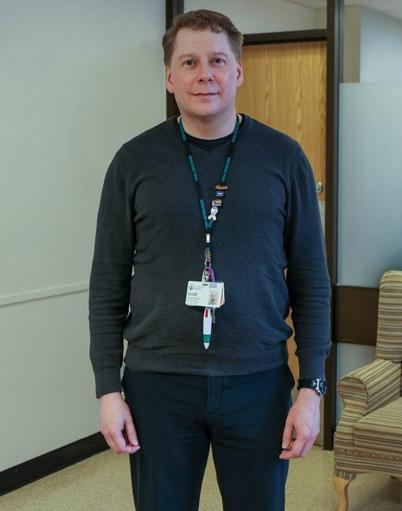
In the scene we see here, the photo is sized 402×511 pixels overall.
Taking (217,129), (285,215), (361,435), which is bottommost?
(361,435)

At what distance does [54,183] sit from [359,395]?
1.58 m

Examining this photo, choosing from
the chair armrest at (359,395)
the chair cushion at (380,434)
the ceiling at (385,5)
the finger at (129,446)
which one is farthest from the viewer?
the ceiling at (385,5)

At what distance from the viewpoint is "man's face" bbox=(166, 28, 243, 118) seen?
5.24 ft

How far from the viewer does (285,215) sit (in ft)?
5.49

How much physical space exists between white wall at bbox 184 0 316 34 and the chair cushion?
1.89m

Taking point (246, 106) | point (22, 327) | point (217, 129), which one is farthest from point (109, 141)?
point (217, 129)

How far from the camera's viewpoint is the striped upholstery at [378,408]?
298 cm

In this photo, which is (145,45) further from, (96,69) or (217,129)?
(217,129)

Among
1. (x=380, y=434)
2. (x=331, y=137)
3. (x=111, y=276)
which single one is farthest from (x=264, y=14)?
(x=111, y=276)

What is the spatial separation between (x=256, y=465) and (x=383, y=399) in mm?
1674

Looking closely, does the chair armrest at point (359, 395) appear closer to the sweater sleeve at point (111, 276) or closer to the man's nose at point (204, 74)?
the sweater sleeve at point (111, 276)

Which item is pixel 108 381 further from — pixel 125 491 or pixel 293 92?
pixel 293 92

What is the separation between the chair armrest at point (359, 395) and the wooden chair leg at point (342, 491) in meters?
0.12

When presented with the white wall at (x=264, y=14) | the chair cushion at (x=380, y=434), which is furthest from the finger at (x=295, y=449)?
Answer: the white wall at (x=264, y=14)
